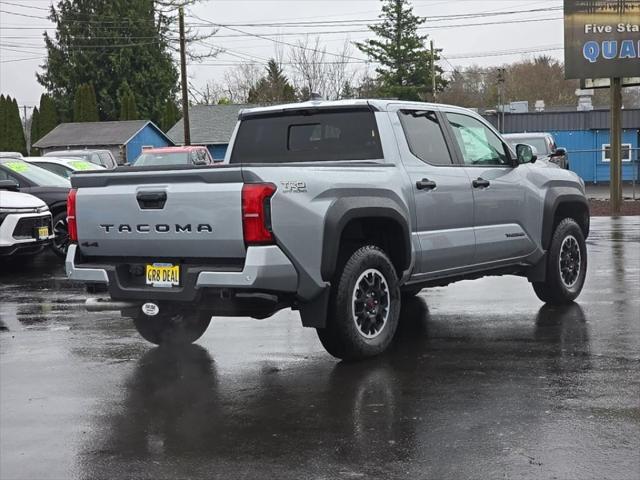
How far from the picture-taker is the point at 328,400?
5.96m

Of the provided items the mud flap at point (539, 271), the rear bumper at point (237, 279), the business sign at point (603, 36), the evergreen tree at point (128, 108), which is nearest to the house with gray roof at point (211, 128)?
the evergreen tree at point (128, 108)

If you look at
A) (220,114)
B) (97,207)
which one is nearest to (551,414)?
(97,207)

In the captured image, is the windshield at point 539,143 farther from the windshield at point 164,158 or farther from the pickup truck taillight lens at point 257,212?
the pickup truck taillight lens at point 257,212

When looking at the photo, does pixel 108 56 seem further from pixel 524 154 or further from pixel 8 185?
pixel 524 154

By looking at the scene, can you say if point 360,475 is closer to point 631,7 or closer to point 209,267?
point 209,267

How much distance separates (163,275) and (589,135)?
40.4 metres

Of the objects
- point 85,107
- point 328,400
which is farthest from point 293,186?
point 85,107

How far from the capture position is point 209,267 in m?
6.48

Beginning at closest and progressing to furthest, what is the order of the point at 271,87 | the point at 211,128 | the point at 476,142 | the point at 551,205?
the point at 476,142, the point at 551,205, the point at 211,128, the point at 271,87

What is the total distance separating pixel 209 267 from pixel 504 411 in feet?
7.25

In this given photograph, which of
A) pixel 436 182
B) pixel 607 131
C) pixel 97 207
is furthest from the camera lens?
pixel 607 131

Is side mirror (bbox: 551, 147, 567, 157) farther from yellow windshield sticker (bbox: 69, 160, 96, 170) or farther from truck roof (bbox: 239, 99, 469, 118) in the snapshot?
yellow windshield sticker (bbox: 69, 160, 96, 170)

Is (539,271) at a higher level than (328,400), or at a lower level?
higher

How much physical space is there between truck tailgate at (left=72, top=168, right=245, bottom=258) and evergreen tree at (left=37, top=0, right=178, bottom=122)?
65.1 m
